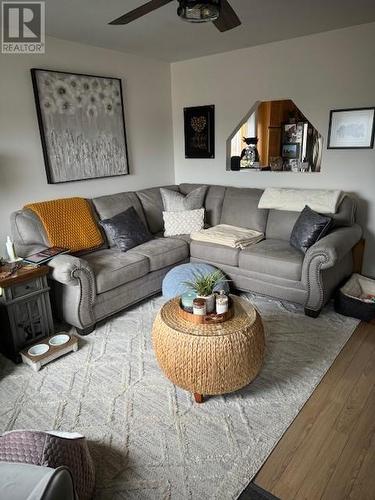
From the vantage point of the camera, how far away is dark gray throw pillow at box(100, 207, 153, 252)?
329cm

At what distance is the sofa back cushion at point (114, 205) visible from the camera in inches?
137

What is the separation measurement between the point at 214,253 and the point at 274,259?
64 centimetres

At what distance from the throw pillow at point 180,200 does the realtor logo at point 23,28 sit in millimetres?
1843

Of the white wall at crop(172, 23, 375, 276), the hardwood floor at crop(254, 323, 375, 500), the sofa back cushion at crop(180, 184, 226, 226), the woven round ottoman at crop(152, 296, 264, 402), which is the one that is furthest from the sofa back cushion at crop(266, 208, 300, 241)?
the woven round ottoman at crop(152, 296, 264, 402)

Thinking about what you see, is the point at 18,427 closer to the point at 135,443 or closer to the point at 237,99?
the point at 135,443

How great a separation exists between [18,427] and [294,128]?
6119 millimetres

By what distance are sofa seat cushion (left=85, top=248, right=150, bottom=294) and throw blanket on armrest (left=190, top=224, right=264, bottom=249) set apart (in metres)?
0.72

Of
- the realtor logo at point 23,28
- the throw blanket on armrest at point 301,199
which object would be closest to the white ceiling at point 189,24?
the realtor logo at point 23,28

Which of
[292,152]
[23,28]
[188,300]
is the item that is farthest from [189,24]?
[292,152]

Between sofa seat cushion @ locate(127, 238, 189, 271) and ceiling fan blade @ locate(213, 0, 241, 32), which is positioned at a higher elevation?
ceiling fan blade @ locate(213, 0, 241, 32)

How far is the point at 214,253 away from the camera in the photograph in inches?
132

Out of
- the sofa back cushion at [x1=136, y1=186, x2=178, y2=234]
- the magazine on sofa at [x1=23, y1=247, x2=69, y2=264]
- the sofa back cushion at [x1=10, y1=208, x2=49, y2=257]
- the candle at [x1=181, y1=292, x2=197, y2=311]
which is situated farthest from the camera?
the sofa back cushion at [x1=136, y1=186, x2=178, y2=234]

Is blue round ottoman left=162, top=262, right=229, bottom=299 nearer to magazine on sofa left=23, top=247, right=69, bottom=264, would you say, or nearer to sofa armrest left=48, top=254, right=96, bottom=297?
sofa armrest left=48, top=254, right=96, bottom=297

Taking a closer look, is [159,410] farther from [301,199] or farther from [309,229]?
[301,199]
